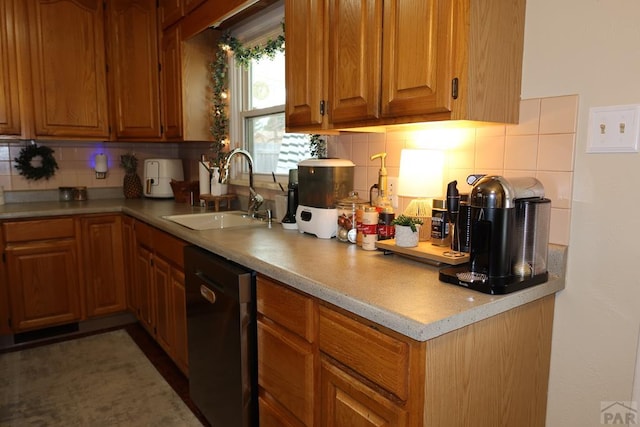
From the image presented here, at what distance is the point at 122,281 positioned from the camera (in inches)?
124

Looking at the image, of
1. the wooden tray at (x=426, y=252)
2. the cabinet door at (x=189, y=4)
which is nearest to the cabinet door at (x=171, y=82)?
the cabinet door at (x=189, y=4)

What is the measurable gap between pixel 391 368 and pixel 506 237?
0.47 metres

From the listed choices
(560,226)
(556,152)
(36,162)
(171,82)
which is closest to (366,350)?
(560,226)

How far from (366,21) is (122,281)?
251 centimetres

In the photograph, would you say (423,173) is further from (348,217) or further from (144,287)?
(144,287)

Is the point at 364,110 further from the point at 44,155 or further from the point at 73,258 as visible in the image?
the point at 44,155

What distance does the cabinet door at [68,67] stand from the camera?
117 inches

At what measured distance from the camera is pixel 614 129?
48.2 inches

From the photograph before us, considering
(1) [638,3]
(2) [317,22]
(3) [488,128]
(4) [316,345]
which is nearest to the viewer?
(1) [638,3]

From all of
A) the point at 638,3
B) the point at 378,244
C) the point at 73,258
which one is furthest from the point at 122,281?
the point at 638,3

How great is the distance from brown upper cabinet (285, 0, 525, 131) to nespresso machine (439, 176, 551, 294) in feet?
0.75

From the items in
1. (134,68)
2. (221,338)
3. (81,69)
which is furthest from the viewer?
(134,68)

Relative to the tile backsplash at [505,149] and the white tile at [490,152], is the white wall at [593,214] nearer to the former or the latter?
the tile backsplash at [505,149]

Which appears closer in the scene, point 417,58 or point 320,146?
point 417,58
